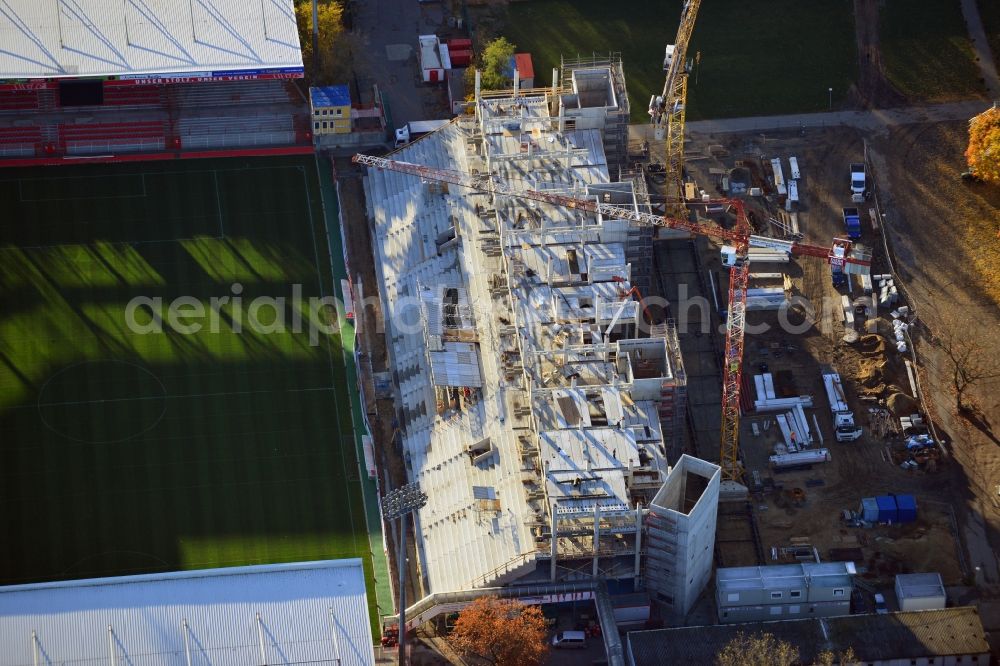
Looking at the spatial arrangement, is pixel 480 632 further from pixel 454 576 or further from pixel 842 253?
pixel 842 253

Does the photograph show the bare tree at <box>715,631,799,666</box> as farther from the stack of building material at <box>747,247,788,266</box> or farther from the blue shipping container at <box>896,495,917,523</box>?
the stack of building material at <box>747,247,788,266</box>

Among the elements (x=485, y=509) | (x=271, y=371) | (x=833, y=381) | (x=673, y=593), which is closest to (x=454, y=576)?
(x=485, y=509)

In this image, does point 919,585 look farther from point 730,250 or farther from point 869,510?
point 730,250

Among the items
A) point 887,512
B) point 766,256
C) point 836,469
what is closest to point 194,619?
point 836,469

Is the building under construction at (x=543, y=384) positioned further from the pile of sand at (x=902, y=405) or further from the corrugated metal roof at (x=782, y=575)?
the pile of sand at (x=902, y=405)

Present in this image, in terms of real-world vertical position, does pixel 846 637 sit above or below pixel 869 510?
below

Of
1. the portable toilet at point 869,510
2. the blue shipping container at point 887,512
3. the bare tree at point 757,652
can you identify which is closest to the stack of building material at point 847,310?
the portable toilet at point 869,510
